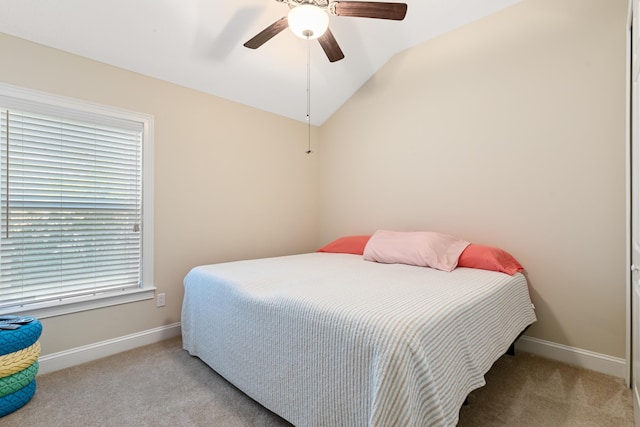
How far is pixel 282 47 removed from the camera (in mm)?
2709

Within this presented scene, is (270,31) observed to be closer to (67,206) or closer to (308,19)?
(308,19)

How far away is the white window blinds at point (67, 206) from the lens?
1.96m

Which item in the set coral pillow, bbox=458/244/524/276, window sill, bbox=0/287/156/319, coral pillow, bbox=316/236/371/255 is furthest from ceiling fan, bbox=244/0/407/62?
window sill, bbox=0/287/156/319

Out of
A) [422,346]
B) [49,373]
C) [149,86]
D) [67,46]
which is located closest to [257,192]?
[149,86]

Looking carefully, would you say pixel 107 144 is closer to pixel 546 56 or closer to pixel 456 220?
pixel 456 220

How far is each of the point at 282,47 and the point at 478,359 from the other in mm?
2723

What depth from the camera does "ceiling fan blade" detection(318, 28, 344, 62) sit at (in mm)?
A: 1992

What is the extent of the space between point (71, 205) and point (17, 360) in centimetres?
100

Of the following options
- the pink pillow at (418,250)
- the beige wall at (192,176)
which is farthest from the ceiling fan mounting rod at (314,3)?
the pink pillow at (418,250)

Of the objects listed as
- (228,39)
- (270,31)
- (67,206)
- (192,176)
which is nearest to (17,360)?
(67,206)

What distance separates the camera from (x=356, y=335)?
117cm

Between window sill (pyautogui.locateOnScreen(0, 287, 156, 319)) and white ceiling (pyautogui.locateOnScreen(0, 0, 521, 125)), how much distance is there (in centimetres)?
174

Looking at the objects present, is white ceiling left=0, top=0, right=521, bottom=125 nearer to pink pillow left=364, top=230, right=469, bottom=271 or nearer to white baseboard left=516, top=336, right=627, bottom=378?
pink pillow left=364, top=230, right=469, bottom=271

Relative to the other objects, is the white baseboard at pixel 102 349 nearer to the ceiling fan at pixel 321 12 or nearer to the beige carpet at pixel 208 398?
the beige carpet at pixel 208 398
